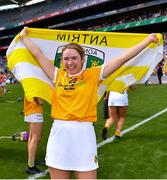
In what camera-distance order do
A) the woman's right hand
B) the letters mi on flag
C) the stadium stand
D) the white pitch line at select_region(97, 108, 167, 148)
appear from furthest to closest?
the stadium stand, the white pitch line at select_region(97, 108, 167, 148), the letters mi on flag, the woman's right hand

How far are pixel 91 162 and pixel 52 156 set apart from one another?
337 mm

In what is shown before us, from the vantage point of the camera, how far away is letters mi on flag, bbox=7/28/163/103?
504 cm

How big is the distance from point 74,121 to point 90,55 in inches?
53.0

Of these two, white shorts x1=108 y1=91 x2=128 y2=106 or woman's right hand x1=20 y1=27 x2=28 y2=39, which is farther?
white shorts x1=108 y1=91 x2=128 y2=106

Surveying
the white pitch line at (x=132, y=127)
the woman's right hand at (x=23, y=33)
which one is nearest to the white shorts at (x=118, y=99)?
the white pitch line at (x=132, y=127)

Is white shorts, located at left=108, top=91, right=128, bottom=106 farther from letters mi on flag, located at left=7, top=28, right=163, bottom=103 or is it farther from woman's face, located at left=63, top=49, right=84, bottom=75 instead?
woman's face, located at left=63, top=49, right=84, bottom=75

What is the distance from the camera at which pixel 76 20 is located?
188ft

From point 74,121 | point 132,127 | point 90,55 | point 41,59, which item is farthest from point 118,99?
point 74,121

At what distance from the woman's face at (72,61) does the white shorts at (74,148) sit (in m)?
0.45

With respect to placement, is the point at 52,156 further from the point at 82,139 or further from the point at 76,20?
the point at 76,20

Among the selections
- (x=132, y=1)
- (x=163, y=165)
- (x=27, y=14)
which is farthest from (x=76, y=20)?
(x=163, y=165)

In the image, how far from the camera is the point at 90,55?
5047mm

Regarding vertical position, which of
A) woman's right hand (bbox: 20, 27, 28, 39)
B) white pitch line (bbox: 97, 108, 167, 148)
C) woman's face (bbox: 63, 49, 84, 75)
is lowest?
white pitch line (bbox: 97, 108, 167, 148)

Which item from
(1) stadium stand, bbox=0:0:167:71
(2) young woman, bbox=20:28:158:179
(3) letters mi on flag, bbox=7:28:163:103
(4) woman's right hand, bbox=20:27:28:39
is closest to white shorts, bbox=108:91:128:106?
(3) letters mi on flag, bbox=7:28:163:103
